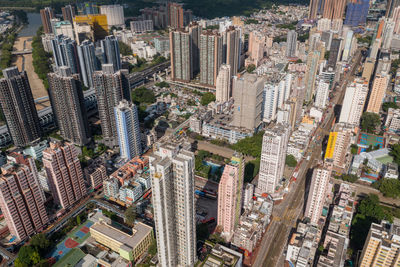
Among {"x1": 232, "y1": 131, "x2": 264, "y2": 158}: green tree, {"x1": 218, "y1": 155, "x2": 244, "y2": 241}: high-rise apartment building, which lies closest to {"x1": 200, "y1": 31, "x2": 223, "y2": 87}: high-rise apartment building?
{"x1": 232, "y1": 131, "x2": 264, "y2": 158}: green tree

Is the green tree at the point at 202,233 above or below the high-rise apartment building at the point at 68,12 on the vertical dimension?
below

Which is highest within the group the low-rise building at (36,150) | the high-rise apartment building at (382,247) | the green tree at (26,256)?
the high-rise apartment building at (382,247)

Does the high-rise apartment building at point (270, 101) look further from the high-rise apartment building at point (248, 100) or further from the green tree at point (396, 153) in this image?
the green tree at point (396, 153)

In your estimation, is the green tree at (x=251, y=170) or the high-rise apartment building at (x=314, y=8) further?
the high-rise apartment building at (x=314, y=8)

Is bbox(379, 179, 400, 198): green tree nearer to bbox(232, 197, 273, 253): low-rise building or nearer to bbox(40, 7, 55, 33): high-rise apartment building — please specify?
bbox(232, 197, 273, 253): low-rise building

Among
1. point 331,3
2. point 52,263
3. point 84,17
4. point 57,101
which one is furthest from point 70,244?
point 331,3

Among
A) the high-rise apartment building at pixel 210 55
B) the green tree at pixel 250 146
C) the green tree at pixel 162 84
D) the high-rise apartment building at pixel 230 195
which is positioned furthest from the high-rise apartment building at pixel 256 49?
the high-rise apartment building at pixel 230 195

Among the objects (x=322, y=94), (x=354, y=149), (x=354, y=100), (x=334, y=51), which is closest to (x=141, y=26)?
(x=334, y=51)
